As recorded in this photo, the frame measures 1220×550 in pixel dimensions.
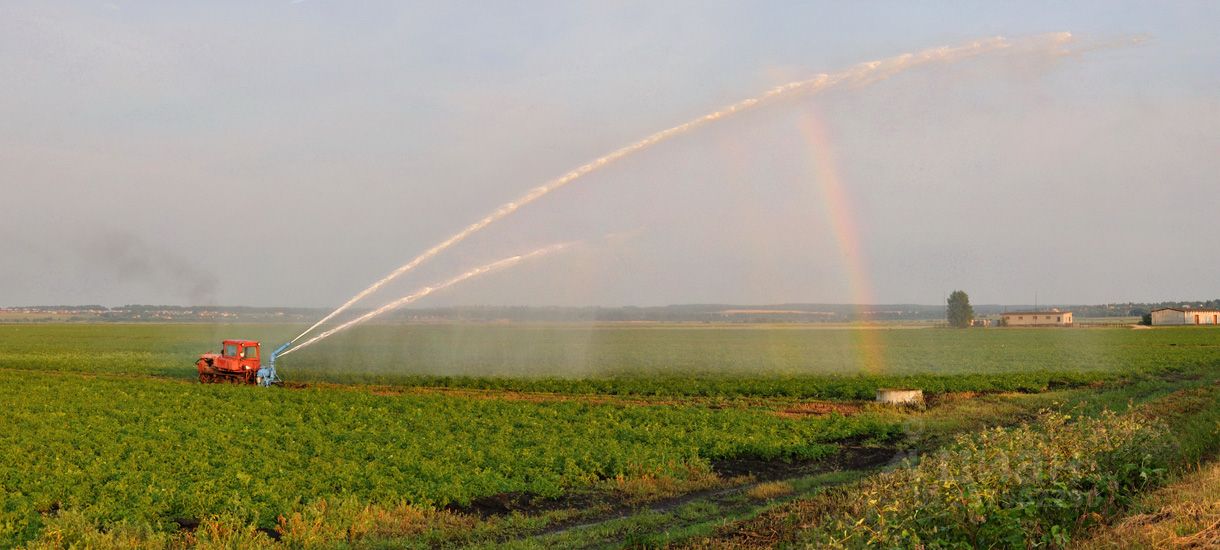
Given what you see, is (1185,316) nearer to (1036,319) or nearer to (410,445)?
(1036,319)

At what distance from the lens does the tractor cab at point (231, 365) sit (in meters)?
45.4

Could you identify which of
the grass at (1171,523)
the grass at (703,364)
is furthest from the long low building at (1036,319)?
the grass at (1171,523)

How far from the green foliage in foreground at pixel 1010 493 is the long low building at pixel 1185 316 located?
604 feet

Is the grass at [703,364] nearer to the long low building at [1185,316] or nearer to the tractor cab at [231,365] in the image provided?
the tractor cab at [231,365]

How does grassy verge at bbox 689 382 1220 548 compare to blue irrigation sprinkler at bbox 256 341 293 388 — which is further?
blue irrigation sprinkler at bbox 256 341 293 388

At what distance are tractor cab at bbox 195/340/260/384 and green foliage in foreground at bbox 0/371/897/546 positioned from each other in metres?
11.6

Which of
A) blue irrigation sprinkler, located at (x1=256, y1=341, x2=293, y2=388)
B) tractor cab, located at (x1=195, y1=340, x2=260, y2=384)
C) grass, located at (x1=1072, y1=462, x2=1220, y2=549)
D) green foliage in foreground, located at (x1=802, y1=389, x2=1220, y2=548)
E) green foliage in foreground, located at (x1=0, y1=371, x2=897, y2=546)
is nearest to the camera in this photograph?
grass, located at (x1=1072, y1=462, x2=1220, y2=549)

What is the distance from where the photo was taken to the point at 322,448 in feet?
68.0

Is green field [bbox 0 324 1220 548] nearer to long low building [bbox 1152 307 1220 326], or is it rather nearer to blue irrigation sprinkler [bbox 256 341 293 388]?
blue irrigation sprinkler [bbox 256 341 293 388]

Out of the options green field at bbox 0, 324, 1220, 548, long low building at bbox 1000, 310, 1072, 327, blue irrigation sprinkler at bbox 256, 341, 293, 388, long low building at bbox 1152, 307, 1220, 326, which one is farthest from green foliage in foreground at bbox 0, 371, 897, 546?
long low building at bbox 1152, 307, 1220, 326

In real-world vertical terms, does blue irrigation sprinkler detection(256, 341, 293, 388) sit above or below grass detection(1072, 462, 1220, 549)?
below

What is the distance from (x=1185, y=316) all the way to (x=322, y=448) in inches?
7679

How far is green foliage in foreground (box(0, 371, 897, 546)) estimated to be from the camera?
15.6 meters

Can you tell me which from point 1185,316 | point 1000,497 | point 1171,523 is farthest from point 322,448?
point 1185,316
